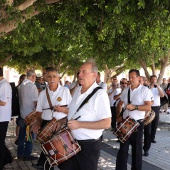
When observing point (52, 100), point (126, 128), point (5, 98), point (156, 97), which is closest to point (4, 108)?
point (5, 98)

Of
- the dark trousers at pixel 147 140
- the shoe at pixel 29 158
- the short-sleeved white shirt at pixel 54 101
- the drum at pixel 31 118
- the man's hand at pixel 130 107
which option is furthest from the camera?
the dark trousers at pixel 147 140

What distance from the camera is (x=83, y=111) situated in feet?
12.1

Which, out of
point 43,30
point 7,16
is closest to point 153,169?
point 7,16

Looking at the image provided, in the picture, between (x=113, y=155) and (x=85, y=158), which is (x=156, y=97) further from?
(x=85, y=158)

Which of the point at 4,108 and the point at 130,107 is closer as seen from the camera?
the point at 130,107

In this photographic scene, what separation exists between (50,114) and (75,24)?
2.98 metres

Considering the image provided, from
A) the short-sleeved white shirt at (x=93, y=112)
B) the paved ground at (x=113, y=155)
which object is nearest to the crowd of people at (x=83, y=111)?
the short-sleeved white shirt at (x=93, y=112)

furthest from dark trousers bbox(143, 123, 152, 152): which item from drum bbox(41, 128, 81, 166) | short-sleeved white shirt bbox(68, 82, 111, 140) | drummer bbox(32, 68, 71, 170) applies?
drum bbox(41, 128, 81, 166)

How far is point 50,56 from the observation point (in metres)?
21.9

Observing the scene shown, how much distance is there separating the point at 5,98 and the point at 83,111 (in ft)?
7.66

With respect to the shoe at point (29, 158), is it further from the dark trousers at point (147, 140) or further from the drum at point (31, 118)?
the dark trousers at point (147, 140)

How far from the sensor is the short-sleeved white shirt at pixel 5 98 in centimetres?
552

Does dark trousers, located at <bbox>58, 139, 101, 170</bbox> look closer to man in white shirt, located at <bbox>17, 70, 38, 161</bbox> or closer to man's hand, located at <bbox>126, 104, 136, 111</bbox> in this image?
man's hand, located at <bbox>126, 104, 136, 111</bbox>

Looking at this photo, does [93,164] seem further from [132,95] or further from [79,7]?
[79,7]
